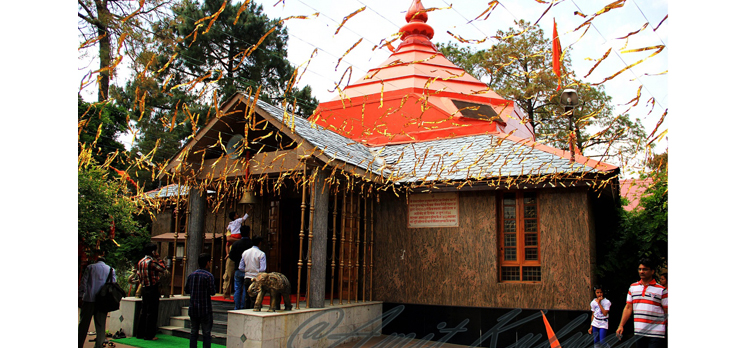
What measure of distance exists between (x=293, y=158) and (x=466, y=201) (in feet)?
11.9

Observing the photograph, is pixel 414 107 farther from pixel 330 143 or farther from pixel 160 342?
pixel 160 342

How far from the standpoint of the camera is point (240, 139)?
33.5 feet

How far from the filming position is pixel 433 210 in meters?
10.5

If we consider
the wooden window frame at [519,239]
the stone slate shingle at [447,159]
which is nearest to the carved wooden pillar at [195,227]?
the stone slate shingle at [447,159]

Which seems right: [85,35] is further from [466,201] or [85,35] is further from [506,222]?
[506,222]

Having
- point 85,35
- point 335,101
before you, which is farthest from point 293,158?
point 335,101

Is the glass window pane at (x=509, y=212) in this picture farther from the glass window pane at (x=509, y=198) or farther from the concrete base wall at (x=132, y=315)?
the concrete base wall at (x=132, y=315)

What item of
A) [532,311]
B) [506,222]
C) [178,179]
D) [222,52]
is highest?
[222,52]

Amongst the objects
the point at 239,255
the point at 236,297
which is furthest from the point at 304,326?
the point at 239,255

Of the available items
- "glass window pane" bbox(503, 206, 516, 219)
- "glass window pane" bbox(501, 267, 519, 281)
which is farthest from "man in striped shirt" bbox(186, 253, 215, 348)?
"glass window pane" bbox(503, 206, 516, 219)

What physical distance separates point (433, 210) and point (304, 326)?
12.1ft

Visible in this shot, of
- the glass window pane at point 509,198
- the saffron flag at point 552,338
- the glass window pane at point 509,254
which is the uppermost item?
the glass window pane at point 509,198

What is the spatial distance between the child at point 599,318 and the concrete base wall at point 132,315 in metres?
7.91

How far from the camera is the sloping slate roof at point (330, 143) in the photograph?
9180 mm
